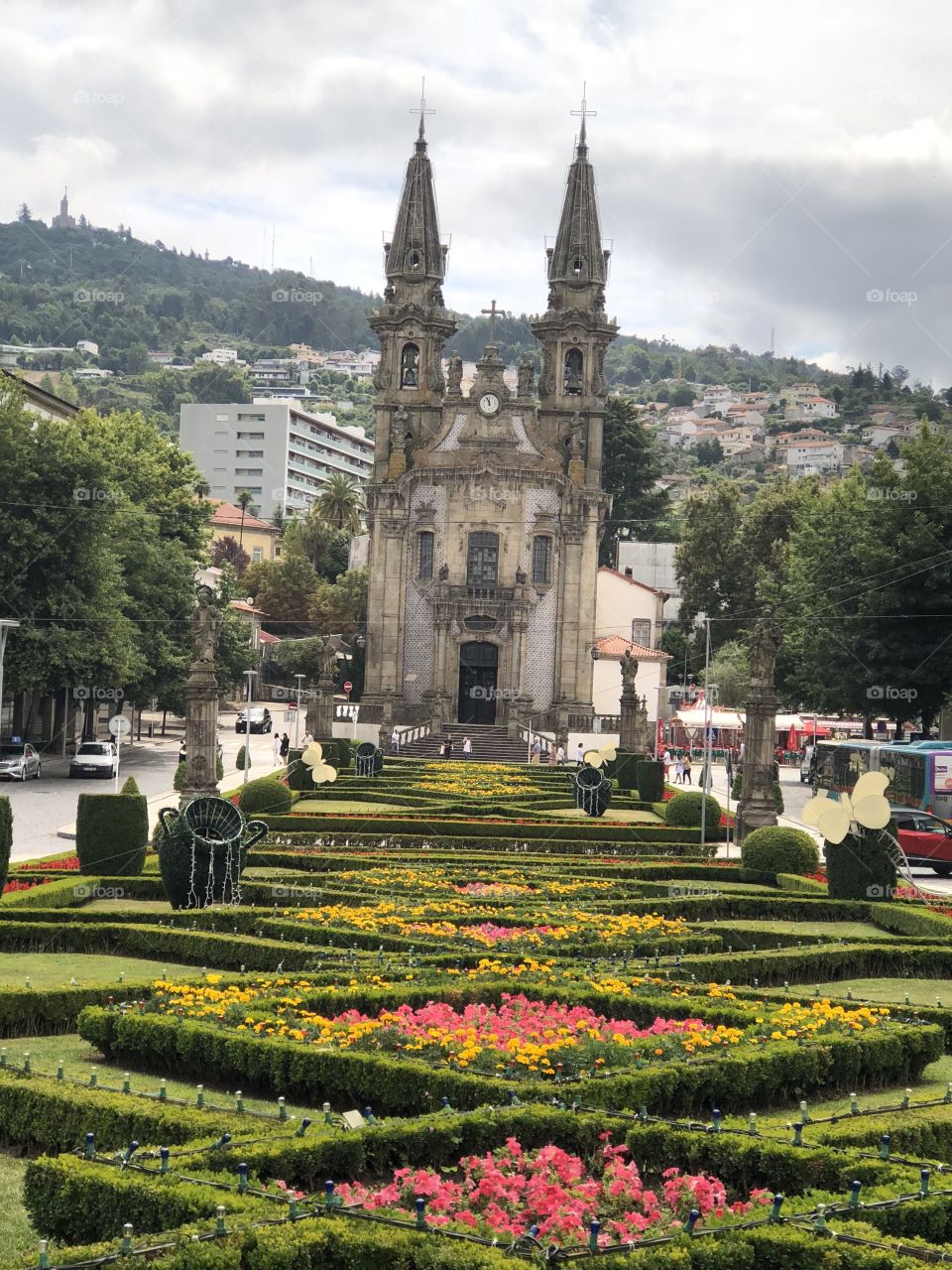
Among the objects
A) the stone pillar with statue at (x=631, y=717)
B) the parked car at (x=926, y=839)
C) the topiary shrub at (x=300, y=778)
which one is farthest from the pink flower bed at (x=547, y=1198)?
the stone pillar with statue at (x=631, y=717)

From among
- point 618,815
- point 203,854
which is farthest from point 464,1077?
point 618,815

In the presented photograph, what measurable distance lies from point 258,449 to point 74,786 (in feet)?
407

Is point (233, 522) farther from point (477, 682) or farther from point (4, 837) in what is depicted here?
point (4, 837)

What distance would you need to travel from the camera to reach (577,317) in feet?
Answer: 257

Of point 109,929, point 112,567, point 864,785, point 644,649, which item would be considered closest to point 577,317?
point 644,649

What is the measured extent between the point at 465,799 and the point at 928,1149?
107 ft

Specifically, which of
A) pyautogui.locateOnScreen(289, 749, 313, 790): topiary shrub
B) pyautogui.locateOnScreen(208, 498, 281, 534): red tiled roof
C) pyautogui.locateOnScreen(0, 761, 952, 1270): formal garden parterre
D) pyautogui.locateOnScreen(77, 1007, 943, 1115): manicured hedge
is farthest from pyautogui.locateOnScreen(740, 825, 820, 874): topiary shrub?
pyautogui.locateOnScreen(208, 498, 281, 534): red tiled roof

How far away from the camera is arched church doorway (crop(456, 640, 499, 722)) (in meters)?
75.6

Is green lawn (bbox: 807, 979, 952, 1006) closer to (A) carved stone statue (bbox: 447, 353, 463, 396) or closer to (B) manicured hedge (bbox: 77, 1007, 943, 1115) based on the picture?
(B) manicured hedge (bbox: 77, 1007, 943, 1115)

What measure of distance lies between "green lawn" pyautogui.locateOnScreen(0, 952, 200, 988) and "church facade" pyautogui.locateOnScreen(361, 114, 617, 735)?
52.6 meters

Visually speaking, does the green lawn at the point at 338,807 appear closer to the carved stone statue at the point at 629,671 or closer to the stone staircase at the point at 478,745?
the carved stone statue at the point at 629,671

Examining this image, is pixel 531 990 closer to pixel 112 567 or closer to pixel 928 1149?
pixel 928 1149

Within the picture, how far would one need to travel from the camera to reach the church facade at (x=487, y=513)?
7531cm

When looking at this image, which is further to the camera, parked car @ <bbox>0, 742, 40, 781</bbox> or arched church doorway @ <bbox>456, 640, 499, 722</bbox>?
arched church doorway @ <bbox>456, 640, 499, 722</bbox>
